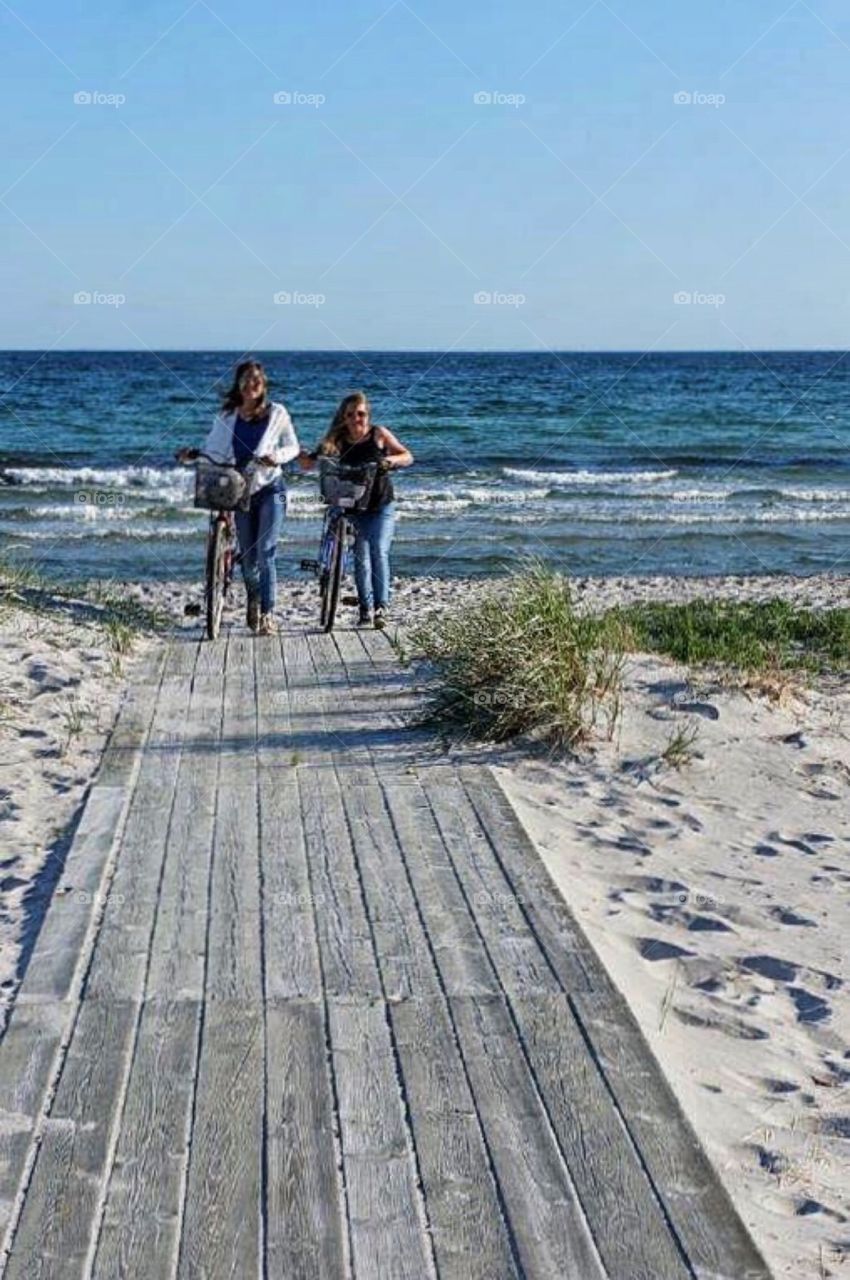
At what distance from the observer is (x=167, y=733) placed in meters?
8.37

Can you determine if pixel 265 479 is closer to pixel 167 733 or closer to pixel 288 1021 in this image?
pixel 167 733

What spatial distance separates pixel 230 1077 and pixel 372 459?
7478 mm

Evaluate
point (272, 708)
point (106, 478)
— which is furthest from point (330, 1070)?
point (106, 478)

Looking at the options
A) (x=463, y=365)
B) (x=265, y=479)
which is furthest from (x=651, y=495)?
(x=463, y=365)

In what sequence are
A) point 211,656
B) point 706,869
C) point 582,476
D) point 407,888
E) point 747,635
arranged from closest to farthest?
point 407,888
point 706,869
point 211,656
point 747,635
point 582,476

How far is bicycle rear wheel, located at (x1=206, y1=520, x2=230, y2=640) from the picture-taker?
10977mm

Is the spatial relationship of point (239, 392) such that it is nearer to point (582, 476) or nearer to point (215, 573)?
point (215, 573)

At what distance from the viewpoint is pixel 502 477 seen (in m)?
29.3

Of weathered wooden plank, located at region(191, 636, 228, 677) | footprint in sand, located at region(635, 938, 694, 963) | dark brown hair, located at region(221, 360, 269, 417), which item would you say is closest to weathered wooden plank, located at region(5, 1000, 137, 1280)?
footprint in sand, located at region(635, 938, 694, 963)

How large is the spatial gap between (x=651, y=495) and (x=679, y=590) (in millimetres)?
10061

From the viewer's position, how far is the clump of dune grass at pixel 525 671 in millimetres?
8391

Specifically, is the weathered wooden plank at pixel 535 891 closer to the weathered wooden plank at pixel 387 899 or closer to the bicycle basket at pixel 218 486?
the weathered wooden plank at pixel 387 899

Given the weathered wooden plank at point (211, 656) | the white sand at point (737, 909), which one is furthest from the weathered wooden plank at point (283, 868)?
the white sand at point (737, 909)

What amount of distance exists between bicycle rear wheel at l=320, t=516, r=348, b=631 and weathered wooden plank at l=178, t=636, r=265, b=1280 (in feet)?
14.9
